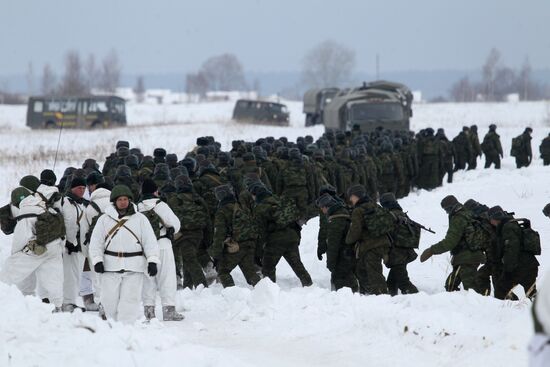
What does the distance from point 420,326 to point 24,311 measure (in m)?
3.53

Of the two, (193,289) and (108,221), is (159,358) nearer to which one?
(108,221)

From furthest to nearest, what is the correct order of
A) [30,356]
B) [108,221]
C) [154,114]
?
1. [154,114]
2. [108,221]
3. [30,356]

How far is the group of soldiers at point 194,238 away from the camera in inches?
401

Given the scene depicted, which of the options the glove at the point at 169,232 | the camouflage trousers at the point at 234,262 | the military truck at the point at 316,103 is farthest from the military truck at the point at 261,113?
the glove at the point at 169,232

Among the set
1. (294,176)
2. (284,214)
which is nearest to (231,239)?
(284,214)

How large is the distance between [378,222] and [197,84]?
18133cm

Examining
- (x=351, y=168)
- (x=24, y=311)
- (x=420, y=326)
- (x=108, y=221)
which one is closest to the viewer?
(x=24, y=311)

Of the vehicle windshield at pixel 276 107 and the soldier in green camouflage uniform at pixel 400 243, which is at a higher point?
the vehicle windshield at pixel 276 107

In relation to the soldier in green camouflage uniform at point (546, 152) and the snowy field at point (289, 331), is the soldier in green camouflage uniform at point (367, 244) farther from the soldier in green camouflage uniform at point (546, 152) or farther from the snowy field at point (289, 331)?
the soldier in green camouflage uniform at point (546, 152)

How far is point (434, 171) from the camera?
Answer: 2548 cm

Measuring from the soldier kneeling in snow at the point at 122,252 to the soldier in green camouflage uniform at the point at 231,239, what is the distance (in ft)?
8.62

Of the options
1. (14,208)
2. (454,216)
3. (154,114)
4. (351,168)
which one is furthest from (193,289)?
(154,114)

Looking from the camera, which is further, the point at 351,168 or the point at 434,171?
the point at 434,171

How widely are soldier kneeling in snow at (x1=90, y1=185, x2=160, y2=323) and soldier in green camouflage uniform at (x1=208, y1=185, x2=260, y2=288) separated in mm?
2626
